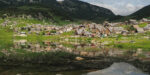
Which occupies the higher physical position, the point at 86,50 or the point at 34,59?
the point at 34,59

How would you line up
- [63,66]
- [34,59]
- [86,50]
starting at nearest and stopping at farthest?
Answer: [63,66], [34,59], [86,50]

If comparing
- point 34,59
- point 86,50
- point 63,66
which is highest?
point 63,66

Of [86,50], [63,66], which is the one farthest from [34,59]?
[86,50]

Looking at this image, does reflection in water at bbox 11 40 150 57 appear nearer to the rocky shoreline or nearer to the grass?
the grass

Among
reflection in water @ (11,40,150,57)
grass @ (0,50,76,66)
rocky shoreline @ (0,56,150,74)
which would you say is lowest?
reflection in water @ (11,40,150,57)

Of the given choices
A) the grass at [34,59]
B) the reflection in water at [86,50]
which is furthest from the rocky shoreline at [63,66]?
the reflection in water at [86,50]

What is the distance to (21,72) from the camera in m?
65.2

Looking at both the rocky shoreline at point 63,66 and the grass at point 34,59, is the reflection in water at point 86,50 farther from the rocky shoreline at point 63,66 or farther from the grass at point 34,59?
the rocky shoreline at point 63,66

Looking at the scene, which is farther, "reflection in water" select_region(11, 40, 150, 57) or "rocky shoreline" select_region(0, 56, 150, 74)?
"reflection in water" select_region(11, 40, 150, 57)

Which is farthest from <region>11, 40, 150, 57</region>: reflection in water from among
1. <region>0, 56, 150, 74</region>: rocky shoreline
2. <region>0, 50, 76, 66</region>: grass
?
<region>0, 56, 150, 74</region>: rocky shoreline

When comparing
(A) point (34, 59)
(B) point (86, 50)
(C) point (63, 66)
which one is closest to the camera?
(C) point (63, 66)

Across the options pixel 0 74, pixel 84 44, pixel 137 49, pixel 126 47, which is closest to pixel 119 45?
pixel 126 47

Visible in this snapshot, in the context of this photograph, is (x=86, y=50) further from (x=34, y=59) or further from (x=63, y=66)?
(x=63, y=66)

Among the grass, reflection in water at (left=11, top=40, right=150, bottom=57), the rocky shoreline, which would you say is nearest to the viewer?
the rocky shoreline
